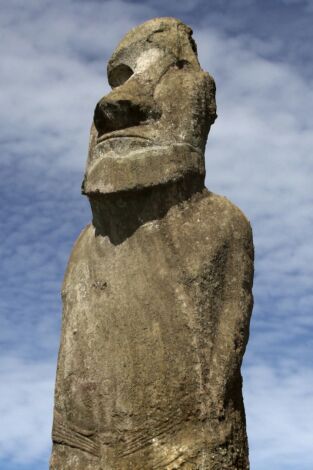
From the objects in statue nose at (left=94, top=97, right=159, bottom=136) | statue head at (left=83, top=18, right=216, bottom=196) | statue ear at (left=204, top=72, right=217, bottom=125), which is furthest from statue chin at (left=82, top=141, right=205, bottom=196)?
statue ear at (left=204, top=72, right=217, bottom=125)

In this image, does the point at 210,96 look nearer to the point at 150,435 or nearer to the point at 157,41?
the point at 157,41

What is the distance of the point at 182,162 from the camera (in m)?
7.03

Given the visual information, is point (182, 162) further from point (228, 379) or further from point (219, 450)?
point (219, 450)

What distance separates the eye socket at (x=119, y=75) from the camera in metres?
8.00

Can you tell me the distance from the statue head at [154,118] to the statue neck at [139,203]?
0.20ft

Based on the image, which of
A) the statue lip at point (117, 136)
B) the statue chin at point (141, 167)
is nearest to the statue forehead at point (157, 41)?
the statue lip at point (117, 136)

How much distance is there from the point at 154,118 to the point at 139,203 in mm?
741

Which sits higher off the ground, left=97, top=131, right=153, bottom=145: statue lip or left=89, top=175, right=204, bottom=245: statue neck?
left=97, top=131, right=153, bottom=145: statue lip

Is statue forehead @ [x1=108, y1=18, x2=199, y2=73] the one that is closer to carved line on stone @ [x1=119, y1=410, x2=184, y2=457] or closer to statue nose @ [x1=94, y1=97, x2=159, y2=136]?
statue nose @ [x1=94, y1=97, x2=159, y2=136]

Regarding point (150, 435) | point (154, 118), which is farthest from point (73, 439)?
point (154, 118)

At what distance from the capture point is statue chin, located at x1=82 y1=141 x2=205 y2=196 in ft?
22.8

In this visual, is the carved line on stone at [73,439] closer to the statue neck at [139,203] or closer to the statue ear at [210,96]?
the statue neck at [139,203]

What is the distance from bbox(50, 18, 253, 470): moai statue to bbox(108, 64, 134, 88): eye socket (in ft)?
1.21

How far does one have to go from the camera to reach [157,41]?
7777 mm
